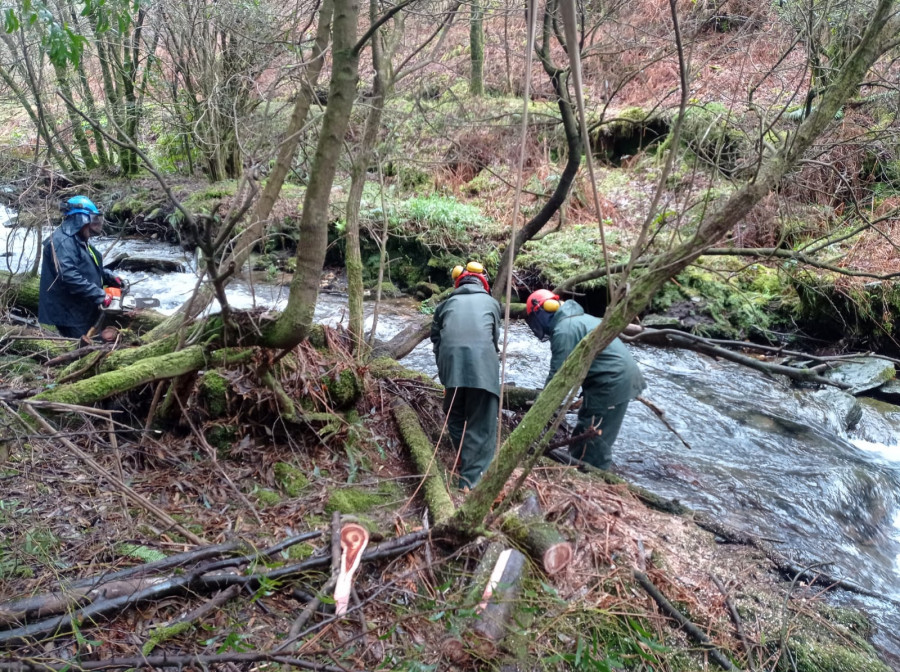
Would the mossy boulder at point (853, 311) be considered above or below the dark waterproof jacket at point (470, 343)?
below

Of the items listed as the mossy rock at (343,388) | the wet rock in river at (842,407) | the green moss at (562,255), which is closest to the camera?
the mossy rock at (343,388)

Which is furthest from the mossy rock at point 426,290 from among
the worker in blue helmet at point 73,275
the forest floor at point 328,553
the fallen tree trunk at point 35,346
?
the fallen tree trunk at point 35,346

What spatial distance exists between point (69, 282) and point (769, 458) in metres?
7.23

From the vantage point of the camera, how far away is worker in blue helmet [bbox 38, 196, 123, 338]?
5.29m

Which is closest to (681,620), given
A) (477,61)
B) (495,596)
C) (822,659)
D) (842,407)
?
(822,659)

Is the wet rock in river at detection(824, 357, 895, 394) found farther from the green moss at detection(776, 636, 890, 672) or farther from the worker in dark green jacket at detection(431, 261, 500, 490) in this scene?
the worker in dark green jacket at detection(431, 261, 500, 490)

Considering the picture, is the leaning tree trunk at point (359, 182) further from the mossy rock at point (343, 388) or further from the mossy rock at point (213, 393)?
the mossy rock at point (213, 393)

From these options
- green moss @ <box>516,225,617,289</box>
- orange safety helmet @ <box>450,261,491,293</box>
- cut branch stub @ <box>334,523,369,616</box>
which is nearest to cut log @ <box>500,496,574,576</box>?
cut branch stub @ <box>334,523,369,616</box>

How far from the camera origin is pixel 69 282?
5332 mm

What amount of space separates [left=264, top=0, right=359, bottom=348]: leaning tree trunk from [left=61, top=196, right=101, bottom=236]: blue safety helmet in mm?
2770

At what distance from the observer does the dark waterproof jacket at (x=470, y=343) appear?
4.75m

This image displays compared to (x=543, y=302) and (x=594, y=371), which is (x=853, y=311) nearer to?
(x=594, y=371)

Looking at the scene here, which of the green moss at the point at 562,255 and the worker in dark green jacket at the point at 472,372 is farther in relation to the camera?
the green moss at the point at 562,255

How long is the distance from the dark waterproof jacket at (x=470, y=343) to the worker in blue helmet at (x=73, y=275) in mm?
3250
